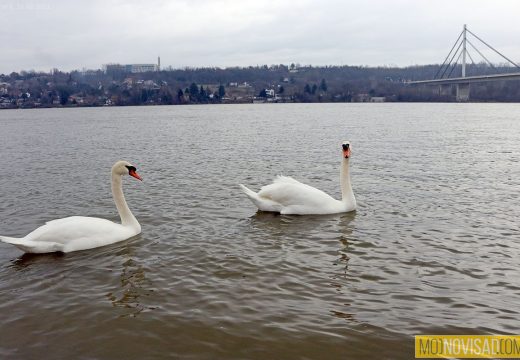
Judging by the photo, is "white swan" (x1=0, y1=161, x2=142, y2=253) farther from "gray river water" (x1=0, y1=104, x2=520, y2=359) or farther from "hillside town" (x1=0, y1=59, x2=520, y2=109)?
"hillside town" (x1=0, y1=59, x2=520, y2=109)

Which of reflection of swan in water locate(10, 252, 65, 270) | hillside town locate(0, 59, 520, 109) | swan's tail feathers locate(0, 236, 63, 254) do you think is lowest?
reflection of swan in water locate(10, 252, 65, 270)

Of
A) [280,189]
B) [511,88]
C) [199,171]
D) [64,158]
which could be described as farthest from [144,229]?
[511,88]

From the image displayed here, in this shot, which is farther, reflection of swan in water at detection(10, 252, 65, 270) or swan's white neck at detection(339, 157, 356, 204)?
swan's white neck at detection(339, 157, 356, 204)

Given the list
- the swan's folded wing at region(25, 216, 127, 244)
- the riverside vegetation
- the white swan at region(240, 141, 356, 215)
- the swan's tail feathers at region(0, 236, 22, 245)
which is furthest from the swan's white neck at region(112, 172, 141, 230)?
the riverside vegetation

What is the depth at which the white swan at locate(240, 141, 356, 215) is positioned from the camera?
11.2 m

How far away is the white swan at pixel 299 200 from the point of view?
1120 cm

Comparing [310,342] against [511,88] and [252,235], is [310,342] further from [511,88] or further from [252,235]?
[511,88]

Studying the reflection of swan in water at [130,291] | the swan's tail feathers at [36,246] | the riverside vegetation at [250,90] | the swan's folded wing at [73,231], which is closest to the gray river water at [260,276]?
the reflection of swan in water at [130,291]

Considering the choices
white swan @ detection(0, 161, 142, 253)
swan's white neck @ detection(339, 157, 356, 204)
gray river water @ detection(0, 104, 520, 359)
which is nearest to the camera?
gray river water @ detection(0, 104, 520, 359)

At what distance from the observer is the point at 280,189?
37.5 feet

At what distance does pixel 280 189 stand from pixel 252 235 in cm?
197

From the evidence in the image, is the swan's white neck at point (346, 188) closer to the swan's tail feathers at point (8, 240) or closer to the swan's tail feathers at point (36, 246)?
the swan's tail feathers at point (36, 246)

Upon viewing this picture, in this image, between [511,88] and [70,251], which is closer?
[70,251]

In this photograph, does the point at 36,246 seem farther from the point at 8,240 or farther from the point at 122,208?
the point at 122,208
